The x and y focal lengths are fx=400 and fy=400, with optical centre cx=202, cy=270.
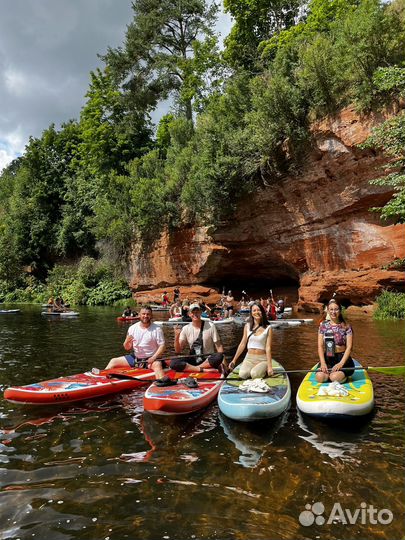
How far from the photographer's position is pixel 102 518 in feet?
10.9

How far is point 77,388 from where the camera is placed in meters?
6.43

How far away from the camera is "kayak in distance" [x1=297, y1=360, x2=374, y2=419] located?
16.8ft

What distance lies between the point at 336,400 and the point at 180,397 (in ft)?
6.88

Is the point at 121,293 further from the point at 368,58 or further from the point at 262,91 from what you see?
the point at 368,58

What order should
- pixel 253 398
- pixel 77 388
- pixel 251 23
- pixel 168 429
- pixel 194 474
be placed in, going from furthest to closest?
pixel 251 23
pixel 77 388
pixel 253 398
pixel 168 429
pixel 194 474

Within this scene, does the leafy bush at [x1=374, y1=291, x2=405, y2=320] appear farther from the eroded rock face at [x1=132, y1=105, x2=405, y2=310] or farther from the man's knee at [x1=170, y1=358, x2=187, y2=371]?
the man's knee at [x1=170, y1=358, x2=187, y2=371]

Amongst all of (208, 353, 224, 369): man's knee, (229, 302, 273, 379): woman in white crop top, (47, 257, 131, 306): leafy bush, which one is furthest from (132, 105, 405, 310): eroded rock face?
(208, 353, 224, 369): man's knee

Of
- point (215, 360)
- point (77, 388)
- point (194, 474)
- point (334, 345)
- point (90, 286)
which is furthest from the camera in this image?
point (90, 286)

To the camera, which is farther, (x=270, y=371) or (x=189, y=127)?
(x=189, y=127)

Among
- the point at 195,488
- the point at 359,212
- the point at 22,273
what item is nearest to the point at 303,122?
the point at 359,212

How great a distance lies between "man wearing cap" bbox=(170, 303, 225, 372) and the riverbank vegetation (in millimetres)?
5537

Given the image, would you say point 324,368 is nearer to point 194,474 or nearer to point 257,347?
point 257,347

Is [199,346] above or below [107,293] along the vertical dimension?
below

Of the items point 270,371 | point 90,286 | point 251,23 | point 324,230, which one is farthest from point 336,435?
point 90,286
